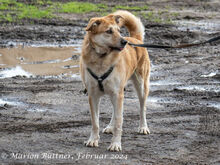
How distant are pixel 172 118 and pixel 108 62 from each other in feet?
7.84

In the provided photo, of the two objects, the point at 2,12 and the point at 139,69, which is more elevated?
the point at 139,69

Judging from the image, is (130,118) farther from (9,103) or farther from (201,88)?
(201,88)

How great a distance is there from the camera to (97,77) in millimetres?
5895

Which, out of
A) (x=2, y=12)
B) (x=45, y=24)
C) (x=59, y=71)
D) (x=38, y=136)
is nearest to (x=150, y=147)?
(x=38, y=136)

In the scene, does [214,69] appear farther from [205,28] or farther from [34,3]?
[34,3]

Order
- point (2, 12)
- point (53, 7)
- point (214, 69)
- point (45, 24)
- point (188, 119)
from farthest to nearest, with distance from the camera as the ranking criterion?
1. point (53, 7)
2. point (2, 12)
3. point (45, 24)
4. point (214, 69)
5. point (188, 119)

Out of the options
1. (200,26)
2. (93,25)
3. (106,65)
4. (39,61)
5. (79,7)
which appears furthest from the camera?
(79,7)

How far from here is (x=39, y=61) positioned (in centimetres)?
1292

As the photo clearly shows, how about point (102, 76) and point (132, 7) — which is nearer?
point (102, 76)

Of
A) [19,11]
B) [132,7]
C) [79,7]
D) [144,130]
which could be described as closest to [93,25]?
[144,130]

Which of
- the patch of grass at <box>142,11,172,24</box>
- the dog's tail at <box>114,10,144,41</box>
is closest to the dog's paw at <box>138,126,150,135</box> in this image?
the dog's tail at <box>114,10,144,41</box>

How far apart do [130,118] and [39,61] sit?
5.83 meters

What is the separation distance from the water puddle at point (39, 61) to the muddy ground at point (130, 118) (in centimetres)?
84

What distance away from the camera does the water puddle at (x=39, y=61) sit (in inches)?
462
